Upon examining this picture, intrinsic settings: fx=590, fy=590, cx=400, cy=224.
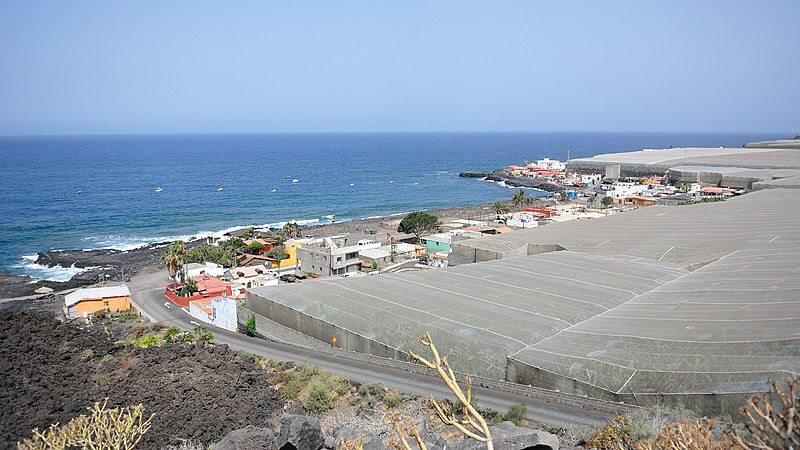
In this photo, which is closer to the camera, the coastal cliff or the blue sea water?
the blue sea water

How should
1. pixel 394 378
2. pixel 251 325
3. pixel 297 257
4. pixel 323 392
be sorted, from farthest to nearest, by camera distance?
pixel 297 257 → pixel 251 325 → pixel 394 378 → pixel 323 392

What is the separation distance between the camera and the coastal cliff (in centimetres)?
12575

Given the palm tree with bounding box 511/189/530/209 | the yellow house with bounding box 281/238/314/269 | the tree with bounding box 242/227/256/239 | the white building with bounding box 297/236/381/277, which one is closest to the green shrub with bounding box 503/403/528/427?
the white building with bounding box 297/236/381/277

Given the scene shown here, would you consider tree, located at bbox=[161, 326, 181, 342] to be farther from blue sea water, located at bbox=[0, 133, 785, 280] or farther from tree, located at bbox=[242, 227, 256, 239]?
tree, located at bbox=[242, 227, 256, 239]

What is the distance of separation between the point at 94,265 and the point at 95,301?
22.2 m

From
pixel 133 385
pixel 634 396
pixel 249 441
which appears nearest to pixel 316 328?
pixel 133 385

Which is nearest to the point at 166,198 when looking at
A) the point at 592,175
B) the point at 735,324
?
the point at 592,175

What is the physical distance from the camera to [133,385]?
859 inches

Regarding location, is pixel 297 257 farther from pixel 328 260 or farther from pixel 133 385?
pixel 133 385

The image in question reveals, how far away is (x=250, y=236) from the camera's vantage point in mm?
70125

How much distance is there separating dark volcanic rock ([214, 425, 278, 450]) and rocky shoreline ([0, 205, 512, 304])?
38.4m

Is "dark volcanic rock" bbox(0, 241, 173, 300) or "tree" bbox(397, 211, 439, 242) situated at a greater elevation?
"tree" bbox(397, 211, 439, 242)

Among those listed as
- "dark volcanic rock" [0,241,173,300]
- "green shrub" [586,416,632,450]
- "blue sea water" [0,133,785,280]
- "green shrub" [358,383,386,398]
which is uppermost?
"green shrub" [586,416,632,450]

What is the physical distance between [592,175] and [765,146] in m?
58.9
